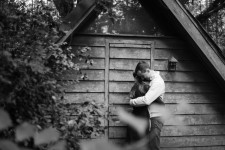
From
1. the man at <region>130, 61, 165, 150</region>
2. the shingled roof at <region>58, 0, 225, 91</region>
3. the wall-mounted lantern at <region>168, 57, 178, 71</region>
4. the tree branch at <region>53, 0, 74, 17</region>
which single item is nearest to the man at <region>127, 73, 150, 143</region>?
the man at <region>130, 61, 165, 150</region>

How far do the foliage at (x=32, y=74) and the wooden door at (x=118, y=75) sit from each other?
184cm

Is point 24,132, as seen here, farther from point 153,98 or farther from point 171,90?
point 171,90

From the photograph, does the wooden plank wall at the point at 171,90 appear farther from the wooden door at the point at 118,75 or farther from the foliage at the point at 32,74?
the foliage at the point at 32,74

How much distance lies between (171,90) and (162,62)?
1.87ft

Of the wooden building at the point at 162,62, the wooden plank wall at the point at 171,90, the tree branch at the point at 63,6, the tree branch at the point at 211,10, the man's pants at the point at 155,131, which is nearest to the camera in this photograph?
the man's pants at the point at 155,131

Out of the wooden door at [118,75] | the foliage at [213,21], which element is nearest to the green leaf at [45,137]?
the wooden door at [118,75]

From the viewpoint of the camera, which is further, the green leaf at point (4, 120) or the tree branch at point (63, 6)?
the tree branch at point (63, 6)

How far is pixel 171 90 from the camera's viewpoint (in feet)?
18.8

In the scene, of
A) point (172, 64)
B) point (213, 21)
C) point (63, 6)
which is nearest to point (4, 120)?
point (172, 64)

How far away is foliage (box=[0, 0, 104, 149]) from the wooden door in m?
1.84

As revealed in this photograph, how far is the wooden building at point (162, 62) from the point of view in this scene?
521 cm

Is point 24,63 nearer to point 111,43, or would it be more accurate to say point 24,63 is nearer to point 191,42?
point 111,43

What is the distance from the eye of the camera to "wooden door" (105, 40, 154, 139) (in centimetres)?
546

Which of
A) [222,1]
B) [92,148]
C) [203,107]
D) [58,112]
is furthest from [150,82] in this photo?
[222,1]
